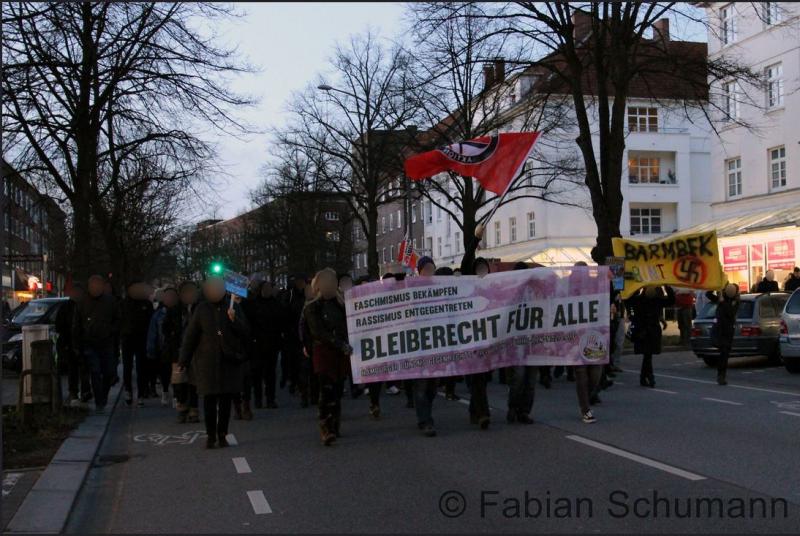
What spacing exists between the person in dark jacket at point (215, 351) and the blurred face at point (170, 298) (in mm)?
3824

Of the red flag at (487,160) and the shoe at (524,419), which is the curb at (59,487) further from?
the red flag at (487,160)

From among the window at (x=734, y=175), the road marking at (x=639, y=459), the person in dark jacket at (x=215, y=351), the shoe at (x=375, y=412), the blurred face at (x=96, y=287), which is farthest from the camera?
the window at (x=734, y=175)

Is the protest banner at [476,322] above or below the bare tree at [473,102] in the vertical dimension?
below

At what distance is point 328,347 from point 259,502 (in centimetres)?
309

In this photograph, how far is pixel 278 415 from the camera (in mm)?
12953

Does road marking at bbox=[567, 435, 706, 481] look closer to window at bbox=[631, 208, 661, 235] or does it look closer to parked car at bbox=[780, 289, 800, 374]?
parked car at bbox=[780, 289, 800, 374]

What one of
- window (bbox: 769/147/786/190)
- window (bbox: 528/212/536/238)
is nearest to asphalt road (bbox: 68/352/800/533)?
window (bbox: 769/147/786/190)

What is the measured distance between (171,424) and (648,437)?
624 centimetres

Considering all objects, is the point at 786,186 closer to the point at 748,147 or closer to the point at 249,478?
the point at 748,147

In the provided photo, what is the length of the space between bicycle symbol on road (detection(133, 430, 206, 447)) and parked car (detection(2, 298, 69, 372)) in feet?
32.6

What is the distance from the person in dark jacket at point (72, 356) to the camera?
14.1 meters

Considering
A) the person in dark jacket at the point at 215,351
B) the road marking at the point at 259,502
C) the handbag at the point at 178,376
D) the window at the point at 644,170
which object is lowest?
the road marking at the point at 259,502

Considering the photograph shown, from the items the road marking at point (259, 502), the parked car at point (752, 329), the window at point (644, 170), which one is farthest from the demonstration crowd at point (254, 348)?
the window at point (644, 170)

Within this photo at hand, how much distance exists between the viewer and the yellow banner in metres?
13.9
